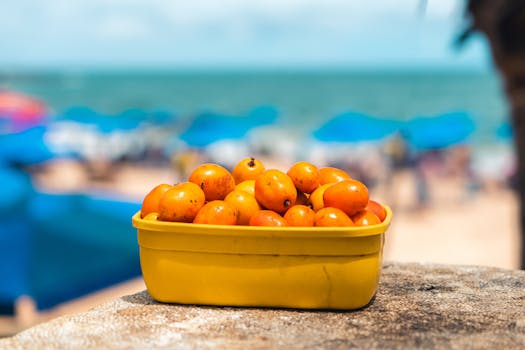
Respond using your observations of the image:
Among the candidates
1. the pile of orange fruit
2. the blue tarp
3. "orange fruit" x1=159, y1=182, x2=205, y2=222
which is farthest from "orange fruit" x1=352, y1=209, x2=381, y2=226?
the blue tarp

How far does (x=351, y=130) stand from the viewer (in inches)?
607

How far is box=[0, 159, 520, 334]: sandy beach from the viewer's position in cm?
770

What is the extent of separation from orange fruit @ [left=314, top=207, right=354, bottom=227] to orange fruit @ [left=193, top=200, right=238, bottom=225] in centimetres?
25

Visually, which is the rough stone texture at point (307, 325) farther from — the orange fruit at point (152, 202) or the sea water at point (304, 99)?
the sea water at point (304, 99)

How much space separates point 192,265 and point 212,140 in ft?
46.6

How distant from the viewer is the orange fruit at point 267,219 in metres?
1.87

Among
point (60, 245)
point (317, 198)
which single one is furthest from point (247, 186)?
point (60, 245)

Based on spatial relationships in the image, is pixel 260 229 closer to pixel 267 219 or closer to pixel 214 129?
pixel 267 219

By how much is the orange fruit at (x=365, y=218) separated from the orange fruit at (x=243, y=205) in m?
0.30

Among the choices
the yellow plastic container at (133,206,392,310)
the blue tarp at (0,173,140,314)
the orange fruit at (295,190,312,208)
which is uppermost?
the orange fruit at (295,190,312,208)

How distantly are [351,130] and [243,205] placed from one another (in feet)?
44.8

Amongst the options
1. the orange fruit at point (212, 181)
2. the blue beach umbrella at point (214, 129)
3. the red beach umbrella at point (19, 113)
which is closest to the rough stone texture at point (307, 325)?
the orange fruit at point (212, 181)

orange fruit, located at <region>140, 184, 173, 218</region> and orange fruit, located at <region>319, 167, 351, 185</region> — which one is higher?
orange fruit, located at <region>319, 167, 351, 185</region>

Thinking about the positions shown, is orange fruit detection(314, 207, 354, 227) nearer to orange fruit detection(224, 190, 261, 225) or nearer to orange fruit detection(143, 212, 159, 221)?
orange fruit detection(224, 190, 261, 225)
